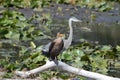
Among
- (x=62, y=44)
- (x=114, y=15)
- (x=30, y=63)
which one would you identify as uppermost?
(x=62, y=44)

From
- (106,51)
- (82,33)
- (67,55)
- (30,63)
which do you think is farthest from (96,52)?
(82,33)

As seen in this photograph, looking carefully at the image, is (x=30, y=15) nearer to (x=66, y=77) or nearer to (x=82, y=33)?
(x=82, y=33)

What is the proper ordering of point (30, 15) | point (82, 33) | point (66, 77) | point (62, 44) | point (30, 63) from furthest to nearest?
point (30, 15), point (82, 33), point (30, 63), point (66, 77), point (62, 44)

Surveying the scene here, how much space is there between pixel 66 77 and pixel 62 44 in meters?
1.05

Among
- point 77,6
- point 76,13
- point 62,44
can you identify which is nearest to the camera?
point 62,44

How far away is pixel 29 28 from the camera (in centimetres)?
1491

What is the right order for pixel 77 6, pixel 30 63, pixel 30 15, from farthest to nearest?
pixel 77 6
pixel 30 15
pixel 30 63

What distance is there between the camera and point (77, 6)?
2114 centimetres

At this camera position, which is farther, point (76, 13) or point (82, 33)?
Result: point (76, 13)

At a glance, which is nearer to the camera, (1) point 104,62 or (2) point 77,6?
(1) point 104,62

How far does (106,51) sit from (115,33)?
5.05 meters

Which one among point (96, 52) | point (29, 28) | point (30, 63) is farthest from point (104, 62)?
point (29, 28)

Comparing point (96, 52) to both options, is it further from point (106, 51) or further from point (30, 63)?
point (30, 63)

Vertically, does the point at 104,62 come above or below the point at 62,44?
below
